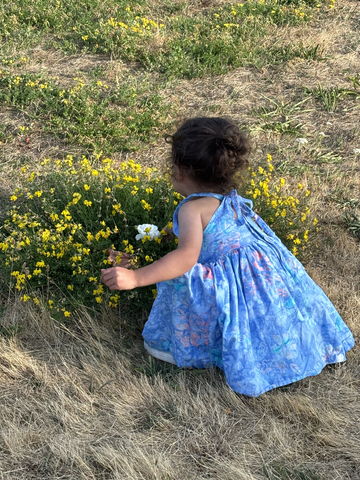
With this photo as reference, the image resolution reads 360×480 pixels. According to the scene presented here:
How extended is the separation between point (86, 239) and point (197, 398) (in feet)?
4.01

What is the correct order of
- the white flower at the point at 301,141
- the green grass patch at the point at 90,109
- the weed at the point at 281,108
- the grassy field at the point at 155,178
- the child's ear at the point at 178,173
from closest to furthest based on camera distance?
the grassy field at the point at 155,178 → the child's ear at the point at 178,173 → the green grass patch at the point at 90,109 → the white flower at the point at 301,141 → the weed at the point at 281,108

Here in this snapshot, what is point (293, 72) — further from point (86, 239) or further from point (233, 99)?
point (86, 239)

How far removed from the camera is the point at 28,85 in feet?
17.3

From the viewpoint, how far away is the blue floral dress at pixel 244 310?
9.14 feet

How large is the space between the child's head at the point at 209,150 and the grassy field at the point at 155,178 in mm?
890

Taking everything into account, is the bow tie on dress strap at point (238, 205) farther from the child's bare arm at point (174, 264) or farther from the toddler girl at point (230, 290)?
the child's bare arm at point (174, 264)

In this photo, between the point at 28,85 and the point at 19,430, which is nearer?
the point at 19,430

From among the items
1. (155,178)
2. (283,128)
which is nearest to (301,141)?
→ (283,128)

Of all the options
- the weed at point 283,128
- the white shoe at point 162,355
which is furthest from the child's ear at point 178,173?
the weed at point 283,128

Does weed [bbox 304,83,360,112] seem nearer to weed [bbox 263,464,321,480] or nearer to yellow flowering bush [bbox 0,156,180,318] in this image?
yellow flowering bush [bbox 0,156,180,318]

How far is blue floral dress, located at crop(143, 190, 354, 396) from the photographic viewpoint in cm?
279

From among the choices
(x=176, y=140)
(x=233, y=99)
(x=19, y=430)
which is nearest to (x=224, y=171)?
(x=176, y=140)

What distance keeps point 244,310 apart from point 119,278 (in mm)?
727

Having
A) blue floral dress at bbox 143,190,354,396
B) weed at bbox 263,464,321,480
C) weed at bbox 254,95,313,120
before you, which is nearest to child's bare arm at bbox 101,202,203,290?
blue floral dress at bbox 143,190,354,396
